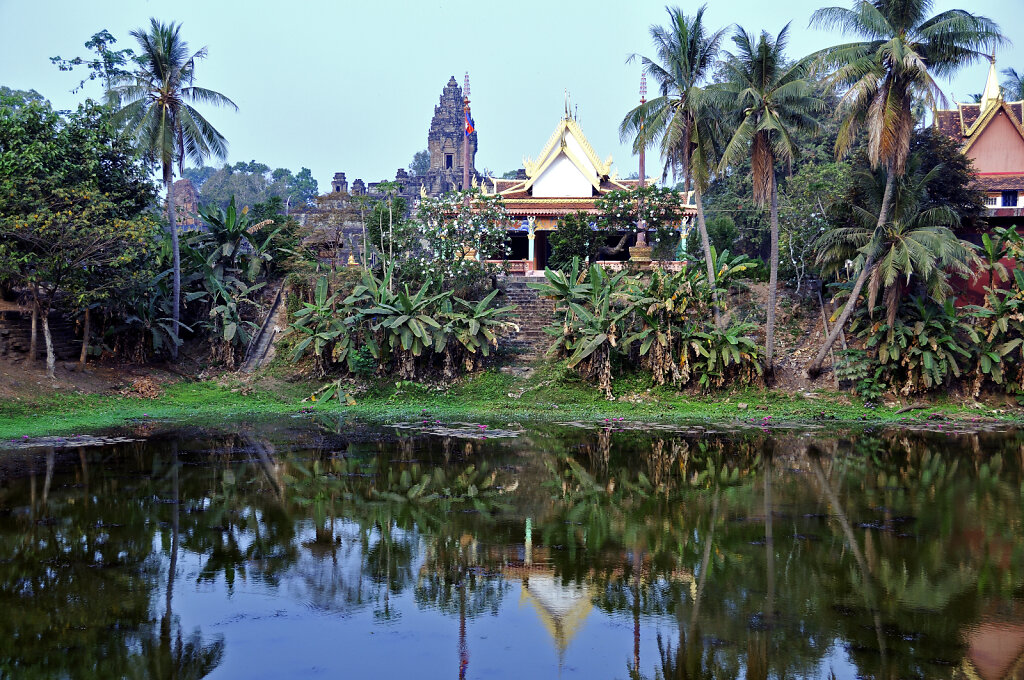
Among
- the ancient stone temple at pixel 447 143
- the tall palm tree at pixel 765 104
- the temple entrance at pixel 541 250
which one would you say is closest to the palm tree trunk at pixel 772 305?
the tall palm tree at pixel 765 104

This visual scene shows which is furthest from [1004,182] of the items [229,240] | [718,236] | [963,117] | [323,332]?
[229,240]

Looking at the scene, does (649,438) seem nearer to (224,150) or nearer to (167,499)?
(167,499)

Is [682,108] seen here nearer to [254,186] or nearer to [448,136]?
[448,136]

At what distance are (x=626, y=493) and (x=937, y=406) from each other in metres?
10.7

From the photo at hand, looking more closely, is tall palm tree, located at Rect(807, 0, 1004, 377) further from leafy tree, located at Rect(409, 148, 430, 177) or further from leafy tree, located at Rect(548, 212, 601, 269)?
leafy tree, located at Rect(409, 148, 430, 177)

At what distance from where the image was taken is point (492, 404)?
1995cm

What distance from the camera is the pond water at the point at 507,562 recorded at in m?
6.94

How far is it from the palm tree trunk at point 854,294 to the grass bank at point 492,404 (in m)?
0.85

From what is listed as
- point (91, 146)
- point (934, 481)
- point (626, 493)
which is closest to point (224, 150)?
Result: point (91, 146)

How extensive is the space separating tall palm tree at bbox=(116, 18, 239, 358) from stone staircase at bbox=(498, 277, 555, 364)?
8.43 m

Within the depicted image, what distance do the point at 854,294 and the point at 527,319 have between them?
8.40 m

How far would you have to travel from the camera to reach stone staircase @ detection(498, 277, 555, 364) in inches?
887

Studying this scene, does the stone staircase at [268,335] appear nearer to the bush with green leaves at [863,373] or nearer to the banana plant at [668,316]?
the banana plant at [668,316]

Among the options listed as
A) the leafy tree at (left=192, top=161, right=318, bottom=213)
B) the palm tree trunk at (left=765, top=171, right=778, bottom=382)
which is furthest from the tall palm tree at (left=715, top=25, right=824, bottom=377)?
the leafy tree at (left=192, top=161, right=318, bottom=213)
